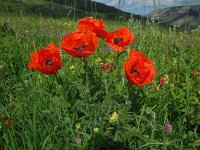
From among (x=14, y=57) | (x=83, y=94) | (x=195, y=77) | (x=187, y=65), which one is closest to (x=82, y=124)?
(x=83, y=94)

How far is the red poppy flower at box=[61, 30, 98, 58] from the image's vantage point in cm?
263

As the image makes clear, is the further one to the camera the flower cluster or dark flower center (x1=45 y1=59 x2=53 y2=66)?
dark flower center (x1=45 y1=59 x2=53 y2=66)

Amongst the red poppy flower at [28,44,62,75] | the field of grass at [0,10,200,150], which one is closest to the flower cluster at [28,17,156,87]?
the red poppy flower at [28,44,62,75]

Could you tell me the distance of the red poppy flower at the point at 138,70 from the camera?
267 centimetres

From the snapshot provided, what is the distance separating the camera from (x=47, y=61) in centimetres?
283

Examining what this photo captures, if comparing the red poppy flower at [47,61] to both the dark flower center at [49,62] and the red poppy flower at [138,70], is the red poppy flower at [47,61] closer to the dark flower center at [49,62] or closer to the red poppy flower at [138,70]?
the dark flower center at [49,62]

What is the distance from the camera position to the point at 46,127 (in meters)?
2.89

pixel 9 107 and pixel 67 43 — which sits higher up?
pixel 67 43

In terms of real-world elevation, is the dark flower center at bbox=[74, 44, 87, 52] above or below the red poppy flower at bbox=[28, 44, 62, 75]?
above

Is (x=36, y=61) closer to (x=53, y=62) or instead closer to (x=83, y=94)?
(x=53, y=62)

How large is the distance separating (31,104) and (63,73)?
77 centimetres

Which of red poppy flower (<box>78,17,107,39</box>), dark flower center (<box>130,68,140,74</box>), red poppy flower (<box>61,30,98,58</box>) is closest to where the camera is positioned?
red poppy flower (<box>61,30,98,58</box>)

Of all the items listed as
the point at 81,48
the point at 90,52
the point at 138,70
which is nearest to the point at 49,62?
the point at 81,48

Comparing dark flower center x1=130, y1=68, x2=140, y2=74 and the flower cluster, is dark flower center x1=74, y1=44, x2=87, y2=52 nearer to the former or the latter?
the flower cluster
